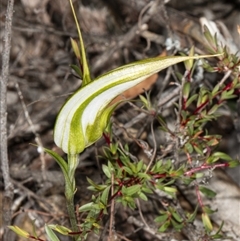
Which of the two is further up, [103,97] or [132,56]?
[103,97]

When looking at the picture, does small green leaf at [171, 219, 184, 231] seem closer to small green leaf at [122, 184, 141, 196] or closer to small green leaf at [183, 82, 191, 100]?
small green leaf at [122, 184, 141, 196]

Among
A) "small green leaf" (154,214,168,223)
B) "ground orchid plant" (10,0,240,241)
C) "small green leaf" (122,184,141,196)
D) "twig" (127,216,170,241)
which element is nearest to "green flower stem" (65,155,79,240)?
"ground orchid plant" (10,0,240,241)

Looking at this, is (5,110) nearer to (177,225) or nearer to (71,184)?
(71,184)

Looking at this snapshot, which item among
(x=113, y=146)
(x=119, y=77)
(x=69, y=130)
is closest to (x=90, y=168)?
(x=113, y=146)

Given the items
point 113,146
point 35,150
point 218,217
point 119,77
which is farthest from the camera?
point 35,150

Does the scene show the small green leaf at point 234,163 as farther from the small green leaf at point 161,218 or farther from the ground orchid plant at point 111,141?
the small green leaf at point 161,218

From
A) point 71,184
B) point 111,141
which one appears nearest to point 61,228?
point 71,184

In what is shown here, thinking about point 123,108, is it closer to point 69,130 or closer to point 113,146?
Answer: point 113,146
